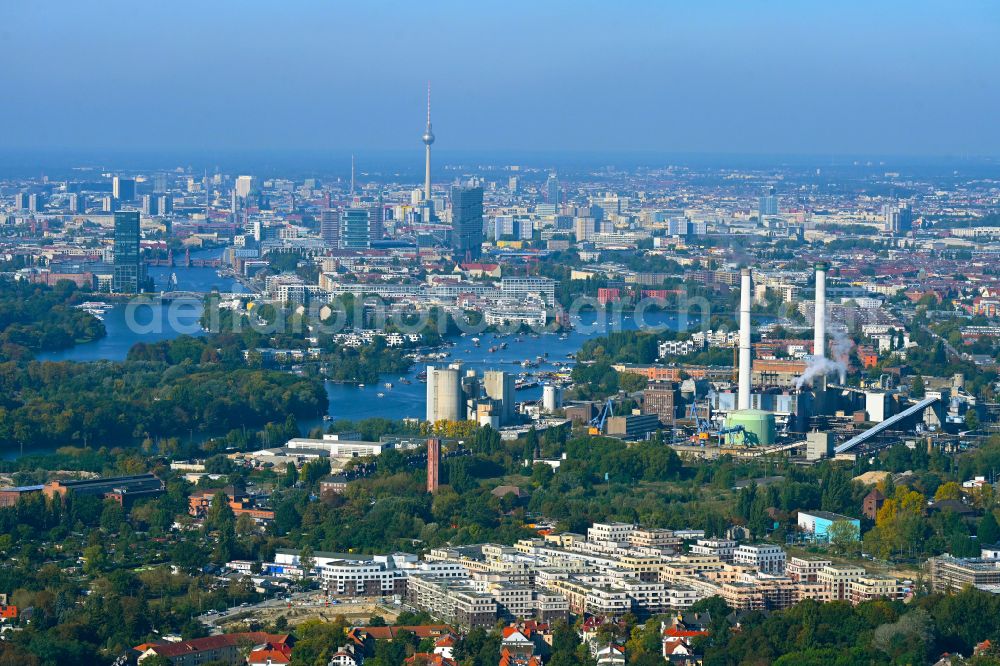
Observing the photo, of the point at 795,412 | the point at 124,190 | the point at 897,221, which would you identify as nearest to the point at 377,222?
the point at 897,221

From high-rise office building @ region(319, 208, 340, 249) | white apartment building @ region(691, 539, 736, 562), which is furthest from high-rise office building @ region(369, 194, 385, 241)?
white apartment building @ region(691, 539, 736, 562)

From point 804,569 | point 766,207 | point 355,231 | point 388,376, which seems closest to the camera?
point 804,569

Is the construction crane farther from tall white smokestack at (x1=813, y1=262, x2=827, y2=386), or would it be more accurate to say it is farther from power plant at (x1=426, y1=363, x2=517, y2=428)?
tall white smokestack at (x1=813, y1=262, x2=827, y2=386)

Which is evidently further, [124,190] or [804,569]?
[124,190]

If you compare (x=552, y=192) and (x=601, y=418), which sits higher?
(x=601, y=418)

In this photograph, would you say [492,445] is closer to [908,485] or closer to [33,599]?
[908,485]

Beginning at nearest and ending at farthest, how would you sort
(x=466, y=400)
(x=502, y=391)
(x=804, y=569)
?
(x=804, y=569) → (x=466, y=400) → (x=502, y=391)

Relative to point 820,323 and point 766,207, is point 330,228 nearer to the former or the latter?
point 766,207

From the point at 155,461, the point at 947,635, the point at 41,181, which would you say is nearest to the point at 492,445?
the point at 155,461
